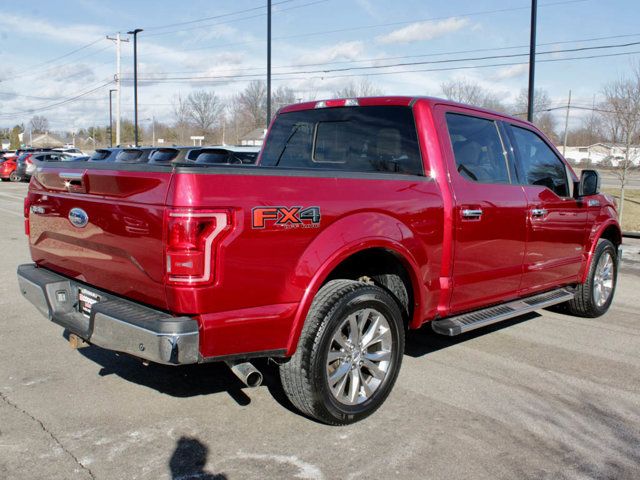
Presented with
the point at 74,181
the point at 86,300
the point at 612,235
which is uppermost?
the point at 74,181

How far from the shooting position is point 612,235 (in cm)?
662

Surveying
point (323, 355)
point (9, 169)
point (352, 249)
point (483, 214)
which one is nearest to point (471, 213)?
point (483, 214)

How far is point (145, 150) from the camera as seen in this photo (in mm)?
16453

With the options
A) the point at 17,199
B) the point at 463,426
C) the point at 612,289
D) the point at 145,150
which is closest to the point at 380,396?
the point at 463,426

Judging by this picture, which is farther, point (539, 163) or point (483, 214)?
point (539, 163)

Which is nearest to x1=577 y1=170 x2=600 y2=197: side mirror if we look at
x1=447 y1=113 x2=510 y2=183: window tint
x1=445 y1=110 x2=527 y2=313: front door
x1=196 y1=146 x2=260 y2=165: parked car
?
x1=445 y1=110 x2=527 y2=313: front door

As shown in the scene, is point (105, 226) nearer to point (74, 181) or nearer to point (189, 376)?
point (74, 181)

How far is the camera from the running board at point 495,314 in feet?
13.9

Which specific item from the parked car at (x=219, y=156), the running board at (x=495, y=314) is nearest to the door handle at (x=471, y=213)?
the running board at (x=495, y=314)

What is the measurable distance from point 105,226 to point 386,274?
1.87m

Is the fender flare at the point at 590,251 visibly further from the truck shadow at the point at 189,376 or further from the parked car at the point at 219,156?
the parked car at the point at 219,156

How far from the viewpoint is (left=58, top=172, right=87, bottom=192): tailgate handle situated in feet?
12.0

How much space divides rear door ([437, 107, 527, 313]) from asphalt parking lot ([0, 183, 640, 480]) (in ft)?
Answer: 2.14

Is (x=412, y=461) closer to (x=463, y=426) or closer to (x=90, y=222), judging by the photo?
(x=463, y=426)
